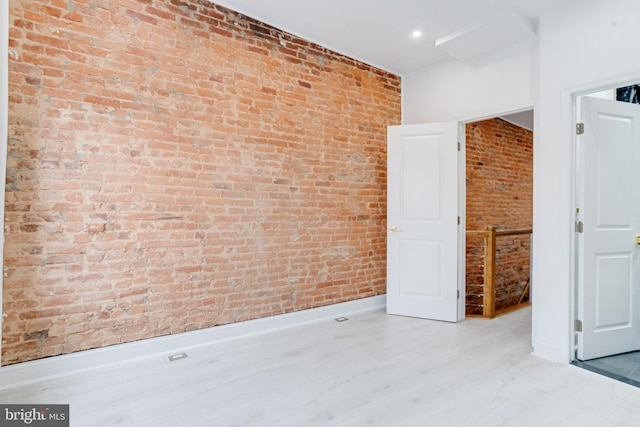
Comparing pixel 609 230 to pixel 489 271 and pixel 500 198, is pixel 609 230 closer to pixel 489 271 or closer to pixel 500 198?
pixel 489 271

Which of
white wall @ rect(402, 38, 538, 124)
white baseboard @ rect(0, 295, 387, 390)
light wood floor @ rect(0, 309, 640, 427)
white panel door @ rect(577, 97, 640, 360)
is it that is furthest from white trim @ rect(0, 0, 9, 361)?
white panel door @ rect(577, 97, 640, 360)

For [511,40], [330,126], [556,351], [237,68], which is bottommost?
[556,351]

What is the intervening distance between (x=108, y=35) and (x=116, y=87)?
1.31ft

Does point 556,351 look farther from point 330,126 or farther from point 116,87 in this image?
point 116,87

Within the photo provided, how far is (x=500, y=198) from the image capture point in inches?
215

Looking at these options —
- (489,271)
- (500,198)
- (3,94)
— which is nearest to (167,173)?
(3,94)

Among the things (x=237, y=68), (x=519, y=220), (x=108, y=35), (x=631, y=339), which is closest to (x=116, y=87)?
(x=108, y=35)

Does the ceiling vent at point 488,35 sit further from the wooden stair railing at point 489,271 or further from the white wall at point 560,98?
the wooden stair railing at point 489,271

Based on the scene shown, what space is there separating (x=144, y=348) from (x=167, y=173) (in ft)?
4.86

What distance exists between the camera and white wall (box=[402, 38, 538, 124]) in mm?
3262

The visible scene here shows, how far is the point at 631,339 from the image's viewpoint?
2.97 metres

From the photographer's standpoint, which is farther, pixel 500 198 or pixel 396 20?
pixel 500 198

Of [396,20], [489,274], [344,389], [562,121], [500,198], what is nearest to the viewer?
[344,389]

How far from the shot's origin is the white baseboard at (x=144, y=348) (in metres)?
2.37
